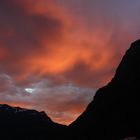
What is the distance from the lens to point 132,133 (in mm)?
192125

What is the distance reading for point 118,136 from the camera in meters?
198

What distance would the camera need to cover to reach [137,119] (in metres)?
198

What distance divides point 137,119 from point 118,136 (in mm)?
14025

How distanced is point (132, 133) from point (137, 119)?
972cm

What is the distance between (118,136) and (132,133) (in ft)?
31.0
